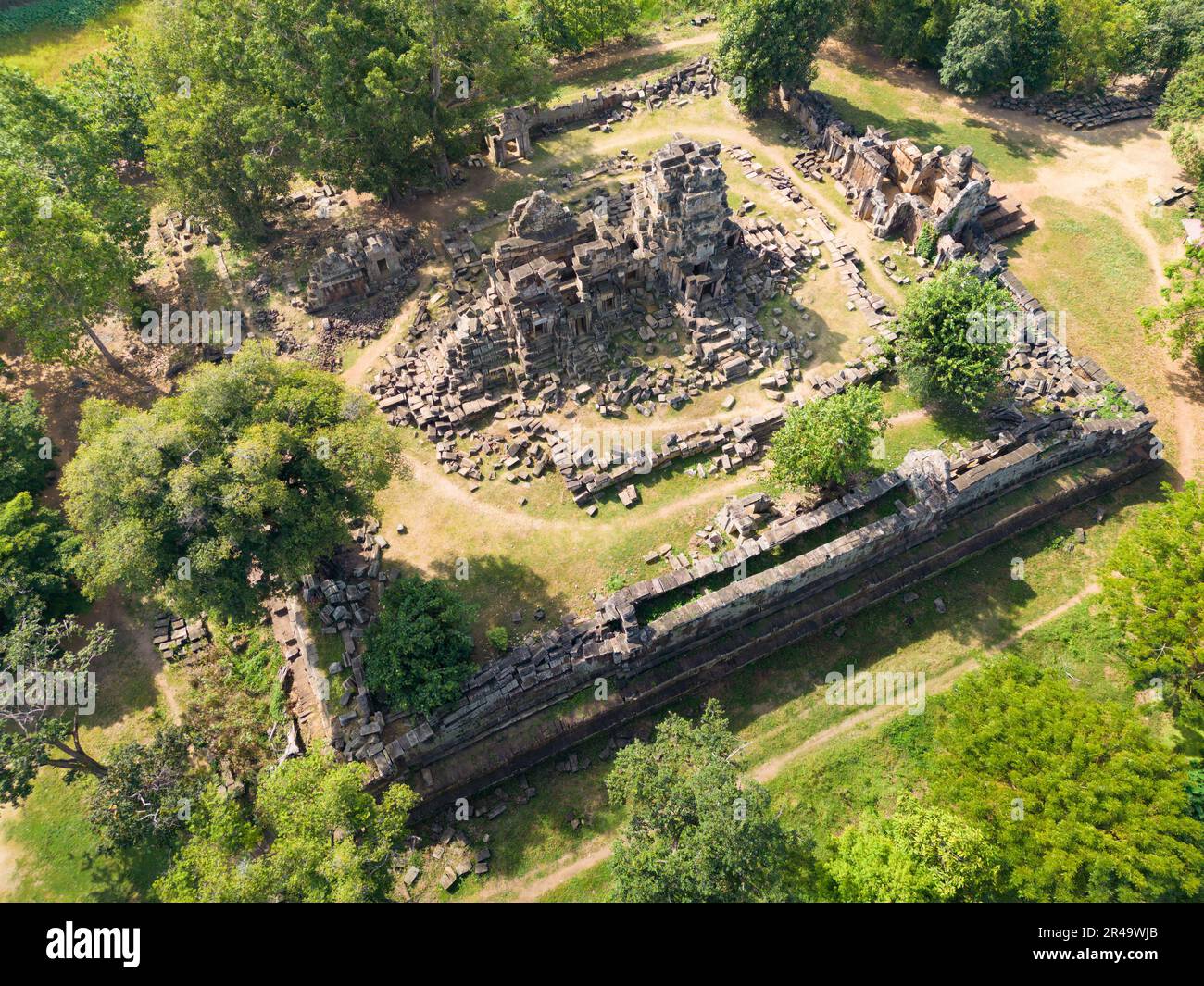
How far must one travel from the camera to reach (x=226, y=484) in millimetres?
30547

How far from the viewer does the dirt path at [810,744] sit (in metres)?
32.0

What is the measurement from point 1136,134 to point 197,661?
79.5m

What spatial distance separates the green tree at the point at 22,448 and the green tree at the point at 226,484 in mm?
9273

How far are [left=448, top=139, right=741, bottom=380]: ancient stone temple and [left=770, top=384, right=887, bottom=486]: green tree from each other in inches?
530

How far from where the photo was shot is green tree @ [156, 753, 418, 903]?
26141 mm

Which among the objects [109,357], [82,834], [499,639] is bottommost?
[82,834]

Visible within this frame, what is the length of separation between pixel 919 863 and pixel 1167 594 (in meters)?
16.9

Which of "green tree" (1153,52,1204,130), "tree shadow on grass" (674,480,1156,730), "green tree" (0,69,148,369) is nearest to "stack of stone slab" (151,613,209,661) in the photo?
"green tree" (0,69,148,369)

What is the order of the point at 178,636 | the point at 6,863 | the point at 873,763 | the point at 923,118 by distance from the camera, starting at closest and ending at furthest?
the point at 6,863 < the point at 873,763 < the point at 178,636 < the point at 923,118

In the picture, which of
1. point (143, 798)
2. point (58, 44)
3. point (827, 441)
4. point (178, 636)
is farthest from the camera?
point (58, 44)

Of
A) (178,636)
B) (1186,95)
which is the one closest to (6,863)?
(178,636)

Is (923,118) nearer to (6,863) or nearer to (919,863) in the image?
(919,863)

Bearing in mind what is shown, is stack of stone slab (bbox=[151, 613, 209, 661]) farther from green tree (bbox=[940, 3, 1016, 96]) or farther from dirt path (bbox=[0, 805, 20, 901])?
green tree (bbox=[940, 3, 1016, 96])
